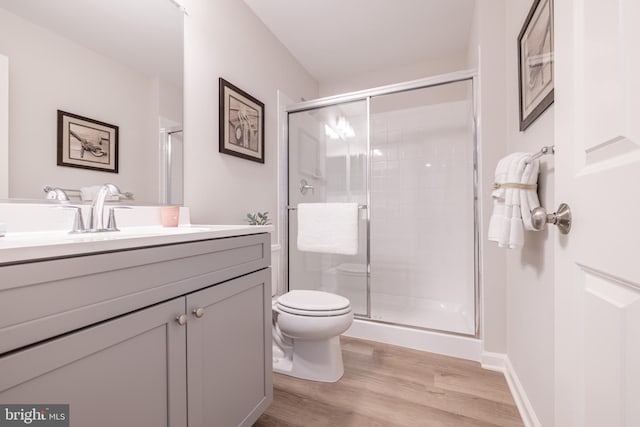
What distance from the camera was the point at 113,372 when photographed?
65cm

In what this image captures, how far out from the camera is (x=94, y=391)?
2.01 ft

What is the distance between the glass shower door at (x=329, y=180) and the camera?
236cm

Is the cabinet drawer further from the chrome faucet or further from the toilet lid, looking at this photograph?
the toilet lid

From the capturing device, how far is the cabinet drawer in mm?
505

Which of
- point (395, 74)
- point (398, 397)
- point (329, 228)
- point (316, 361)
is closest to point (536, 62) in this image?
point (329, 228)

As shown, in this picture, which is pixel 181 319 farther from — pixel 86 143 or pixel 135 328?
pixel 86 143

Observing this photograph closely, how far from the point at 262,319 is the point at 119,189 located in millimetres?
812

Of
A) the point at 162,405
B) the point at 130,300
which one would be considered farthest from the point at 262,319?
the point at 130,300

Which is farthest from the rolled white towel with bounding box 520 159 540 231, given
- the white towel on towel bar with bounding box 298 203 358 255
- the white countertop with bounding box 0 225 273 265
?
the white countertop with bounding box 0 225 273 265

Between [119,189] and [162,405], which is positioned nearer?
[162,405]

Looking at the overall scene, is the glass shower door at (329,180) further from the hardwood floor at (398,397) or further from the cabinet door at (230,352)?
the cabinet door at (230,352)

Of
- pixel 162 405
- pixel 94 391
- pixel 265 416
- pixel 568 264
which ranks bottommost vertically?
pixel 265 416

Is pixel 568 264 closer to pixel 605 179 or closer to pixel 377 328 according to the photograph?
pixel 605 179

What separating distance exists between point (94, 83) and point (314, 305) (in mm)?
1369
